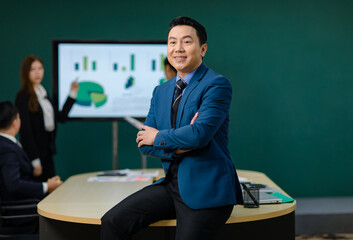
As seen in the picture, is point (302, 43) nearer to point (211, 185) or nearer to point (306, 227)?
point (306, 227)

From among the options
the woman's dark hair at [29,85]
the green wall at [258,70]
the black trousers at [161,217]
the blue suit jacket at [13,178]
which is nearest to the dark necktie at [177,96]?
the black trousers at [161,217]

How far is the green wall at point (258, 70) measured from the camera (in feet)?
14.7

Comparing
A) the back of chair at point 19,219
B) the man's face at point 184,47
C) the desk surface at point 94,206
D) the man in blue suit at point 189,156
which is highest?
the man's face at point 184,47

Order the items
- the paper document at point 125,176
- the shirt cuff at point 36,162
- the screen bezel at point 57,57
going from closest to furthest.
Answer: the paper document at point 125,176 → the shirt cuff at point 36,162 → the screen bezel at point 57,57

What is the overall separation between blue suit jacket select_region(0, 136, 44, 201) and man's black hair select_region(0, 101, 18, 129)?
14 cm

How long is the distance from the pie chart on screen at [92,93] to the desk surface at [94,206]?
4.36ft

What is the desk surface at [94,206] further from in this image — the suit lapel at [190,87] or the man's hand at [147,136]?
the suit lapel at [190,87]

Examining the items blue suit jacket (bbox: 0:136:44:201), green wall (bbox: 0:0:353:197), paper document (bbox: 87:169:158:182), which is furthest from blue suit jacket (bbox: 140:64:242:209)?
green wall (bbox: 0:0:353:197)

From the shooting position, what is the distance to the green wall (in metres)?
4.48

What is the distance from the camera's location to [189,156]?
1808mm

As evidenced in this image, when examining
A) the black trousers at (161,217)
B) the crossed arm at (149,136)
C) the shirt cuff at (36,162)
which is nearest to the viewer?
the black trousers at (161,217)

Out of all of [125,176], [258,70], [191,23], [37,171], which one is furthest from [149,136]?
[258,70]

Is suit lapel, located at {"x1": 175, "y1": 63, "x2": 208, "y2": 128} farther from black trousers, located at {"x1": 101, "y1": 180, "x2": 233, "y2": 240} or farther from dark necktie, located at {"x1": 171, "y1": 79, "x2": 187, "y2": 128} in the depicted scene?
black trousers, located at {"x1": 101, "y1": 180, "x2": 233, "y2": 240}

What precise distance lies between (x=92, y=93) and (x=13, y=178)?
1.41m
